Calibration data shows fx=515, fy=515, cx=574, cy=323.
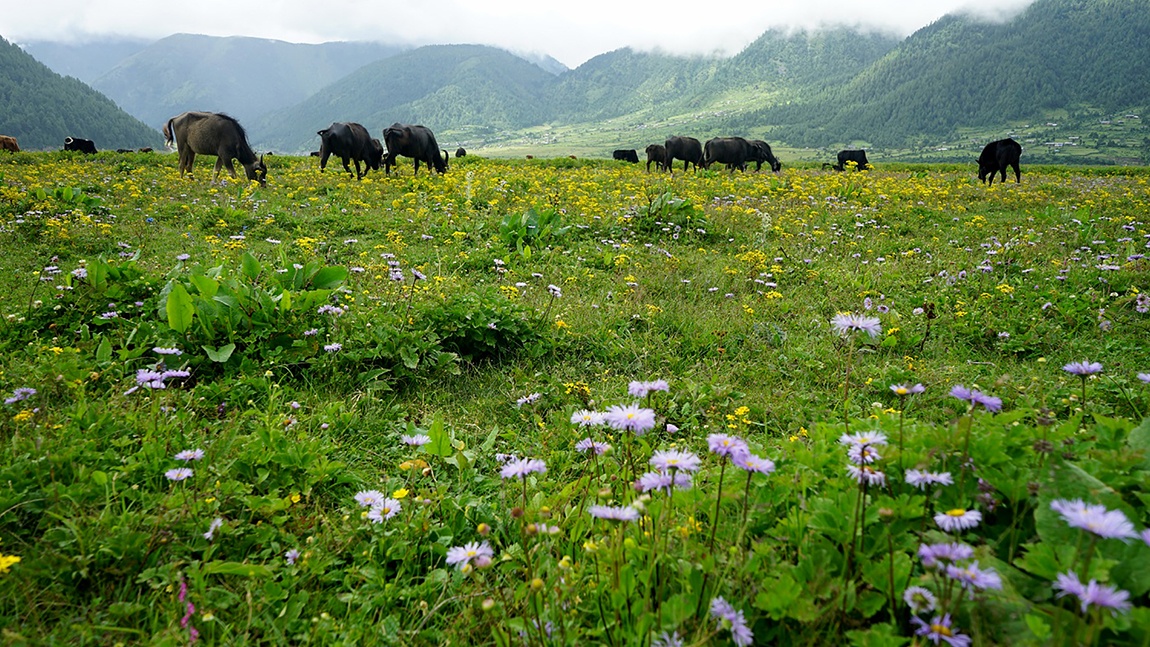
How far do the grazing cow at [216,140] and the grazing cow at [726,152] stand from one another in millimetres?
19721

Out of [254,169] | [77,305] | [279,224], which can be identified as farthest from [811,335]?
[254,169]

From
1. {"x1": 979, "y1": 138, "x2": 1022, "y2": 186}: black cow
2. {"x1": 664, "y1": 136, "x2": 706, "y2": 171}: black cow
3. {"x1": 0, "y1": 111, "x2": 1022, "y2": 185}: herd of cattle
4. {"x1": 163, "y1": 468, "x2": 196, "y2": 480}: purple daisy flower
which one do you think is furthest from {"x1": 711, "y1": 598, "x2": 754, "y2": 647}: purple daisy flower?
{"x1": 664, "y1": 136, "x2": 706, "y2": 171}: black cow

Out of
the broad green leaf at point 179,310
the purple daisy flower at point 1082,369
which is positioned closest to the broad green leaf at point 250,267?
the broad green leaf at point 179,310

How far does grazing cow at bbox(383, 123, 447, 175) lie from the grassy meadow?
11744 millimetres

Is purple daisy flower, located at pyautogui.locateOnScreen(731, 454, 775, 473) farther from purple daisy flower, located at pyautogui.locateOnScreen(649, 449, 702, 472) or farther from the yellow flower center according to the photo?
the yellow flower center

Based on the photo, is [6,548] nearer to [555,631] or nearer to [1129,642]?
[555,631]

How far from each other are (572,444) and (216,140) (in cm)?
1678

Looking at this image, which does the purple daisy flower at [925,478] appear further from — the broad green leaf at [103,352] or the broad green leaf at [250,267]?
the broad green leaf at [250,267]

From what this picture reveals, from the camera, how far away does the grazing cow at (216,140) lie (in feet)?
48.5

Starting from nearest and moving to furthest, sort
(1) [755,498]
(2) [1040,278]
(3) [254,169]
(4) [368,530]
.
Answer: (1) [755,498] < (4) [368,530] < (2) [1040,278] < (3) [254,169]

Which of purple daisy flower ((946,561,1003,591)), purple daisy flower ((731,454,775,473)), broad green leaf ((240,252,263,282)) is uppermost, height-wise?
broad green leaf ((240,252,263,282))

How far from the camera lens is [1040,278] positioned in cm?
605

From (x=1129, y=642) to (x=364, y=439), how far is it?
321 centimetres

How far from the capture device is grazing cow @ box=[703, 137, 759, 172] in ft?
86.4
